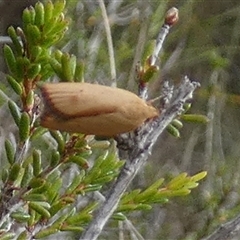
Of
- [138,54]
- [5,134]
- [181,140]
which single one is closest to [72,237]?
[5,134]

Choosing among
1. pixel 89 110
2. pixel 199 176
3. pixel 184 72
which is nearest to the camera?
pixel 89 110

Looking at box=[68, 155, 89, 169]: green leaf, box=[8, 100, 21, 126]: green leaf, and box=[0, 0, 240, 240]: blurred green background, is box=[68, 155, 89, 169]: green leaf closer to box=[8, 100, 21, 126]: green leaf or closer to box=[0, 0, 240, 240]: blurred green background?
box=[8, 100, 21, 126]: green leaf

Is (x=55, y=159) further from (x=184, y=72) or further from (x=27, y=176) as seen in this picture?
(x=184, y=72)

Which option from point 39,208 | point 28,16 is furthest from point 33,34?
point 39,208

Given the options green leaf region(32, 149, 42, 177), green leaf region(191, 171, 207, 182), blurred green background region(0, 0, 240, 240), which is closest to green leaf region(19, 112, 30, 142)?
green leaf region(32, 149, 42, 177)

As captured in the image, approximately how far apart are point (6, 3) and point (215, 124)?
870 millimetres

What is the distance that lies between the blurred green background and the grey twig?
39.6 inches

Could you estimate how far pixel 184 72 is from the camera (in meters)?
2.27

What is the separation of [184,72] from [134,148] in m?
1.93

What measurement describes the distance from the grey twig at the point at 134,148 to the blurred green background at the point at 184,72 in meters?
1.01

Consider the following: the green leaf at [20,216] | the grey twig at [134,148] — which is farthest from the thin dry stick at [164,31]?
Answer: the green leaf at [20,216]

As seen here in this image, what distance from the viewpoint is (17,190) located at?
0.42 meters

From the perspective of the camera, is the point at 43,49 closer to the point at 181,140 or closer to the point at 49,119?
the point at 49,119

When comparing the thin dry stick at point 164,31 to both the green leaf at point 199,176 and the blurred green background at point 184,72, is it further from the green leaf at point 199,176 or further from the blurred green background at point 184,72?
the blurred green background at point 184,72
